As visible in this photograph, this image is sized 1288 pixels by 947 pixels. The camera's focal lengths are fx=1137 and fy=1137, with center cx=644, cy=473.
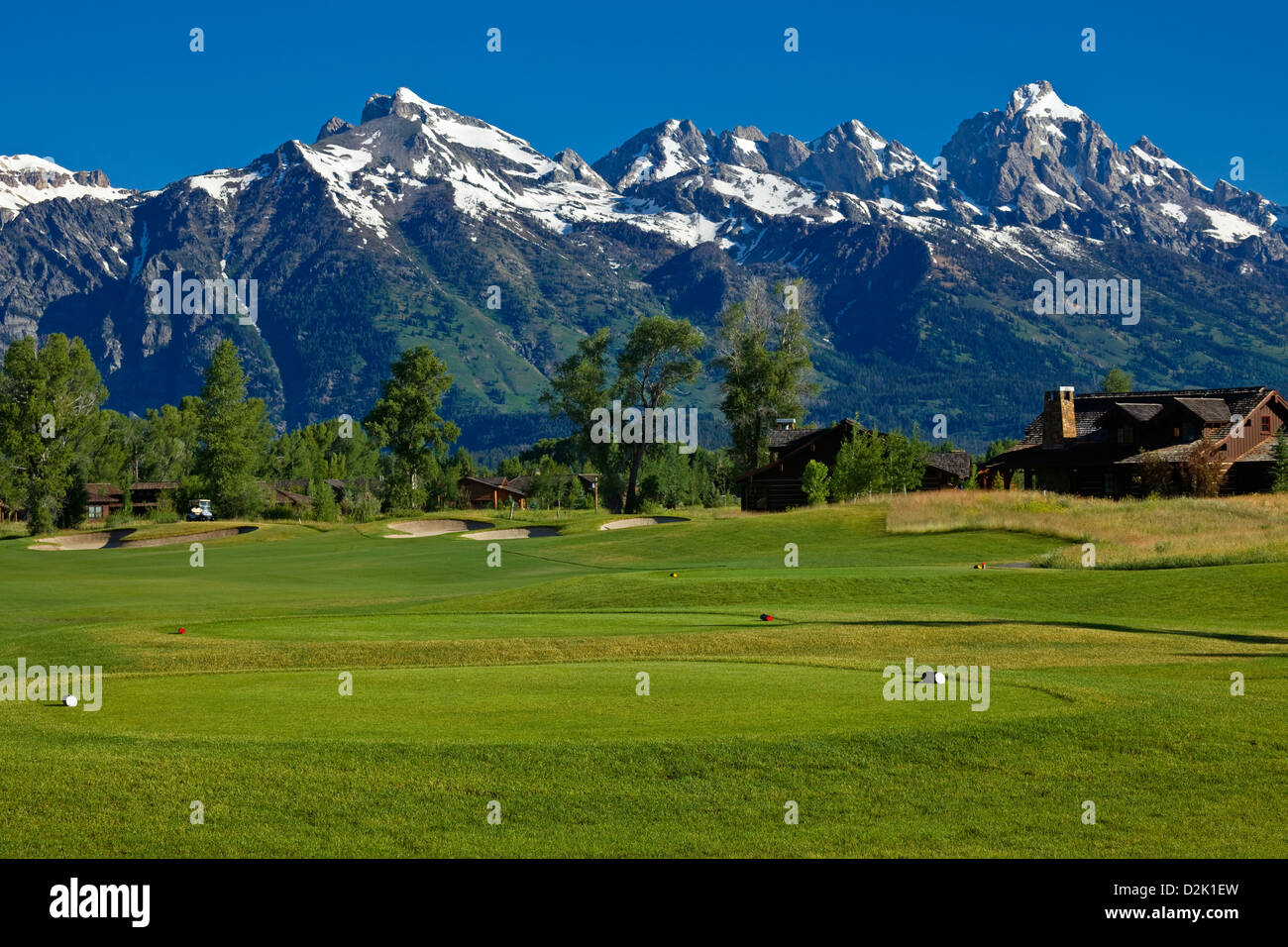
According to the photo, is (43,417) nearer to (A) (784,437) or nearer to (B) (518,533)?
(B) (518,533)

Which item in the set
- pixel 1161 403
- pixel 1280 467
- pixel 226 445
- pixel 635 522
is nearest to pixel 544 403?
pixel 226 445

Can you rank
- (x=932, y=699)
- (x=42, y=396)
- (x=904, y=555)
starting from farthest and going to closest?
(x=42, y=396), (x=904, y=555), (x=932, y=699)

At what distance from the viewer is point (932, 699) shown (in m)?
15.7

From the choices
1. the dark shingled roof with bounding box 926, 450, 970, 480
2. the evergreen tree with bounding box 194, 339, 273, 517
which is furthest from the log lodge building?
the evergreen tree with bounding box 194, 339, 273, 517

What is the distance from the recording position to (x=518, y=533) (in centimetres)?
7238

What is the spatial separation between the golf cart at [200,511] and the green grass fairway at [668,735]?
68.6 metres

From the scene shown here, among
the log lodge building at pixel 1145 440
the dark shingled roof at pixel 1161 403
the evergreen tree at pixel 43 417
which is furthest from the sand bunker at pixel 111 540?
the dark shingled roof at pixel 1161 403

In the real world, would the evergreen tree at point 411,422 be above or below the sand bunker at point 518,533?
above

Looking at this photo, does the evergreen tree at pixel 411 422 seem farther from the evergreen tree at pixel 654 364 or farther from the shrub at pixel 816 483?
the shrub at pixel 816 483

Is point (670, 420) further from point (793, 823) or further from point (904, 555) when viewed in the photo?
point (793, 823)

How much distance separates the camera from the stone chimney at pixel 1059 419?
272 feet

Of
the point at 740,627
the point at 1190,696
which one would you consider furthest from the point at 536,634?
the point at 1190,696
